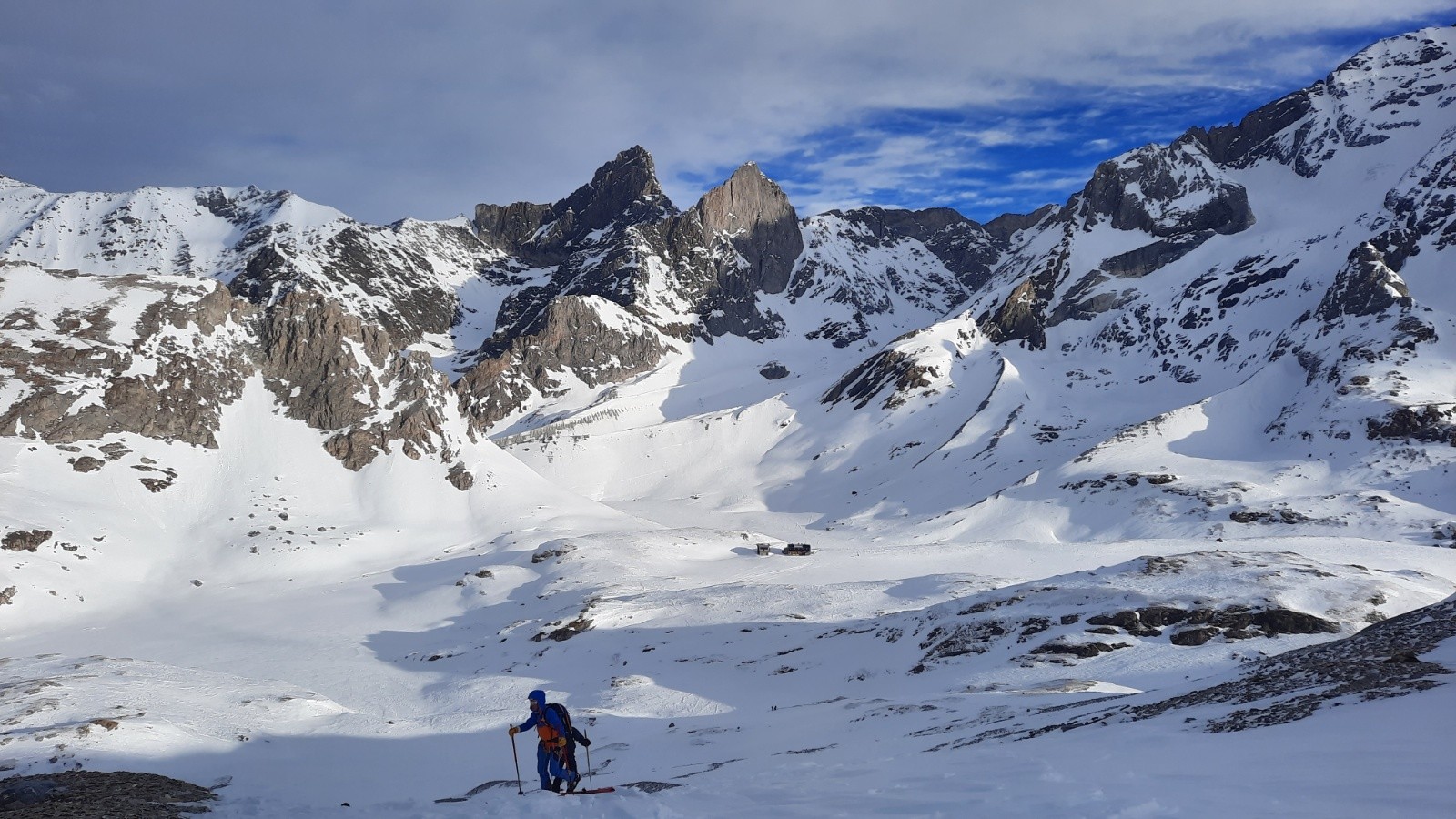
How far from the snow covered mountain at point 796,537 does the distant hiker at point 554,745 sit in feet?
8.40

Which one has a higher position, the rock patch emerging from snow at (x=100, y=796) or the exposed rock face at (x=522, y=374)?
the exposed rock face at (x=522, y=374)

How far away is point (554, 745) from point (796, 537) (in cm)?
8277

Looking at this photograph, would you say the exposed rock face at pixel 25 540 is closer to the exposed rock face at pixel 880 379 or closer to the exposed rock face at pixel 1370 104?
the exposed rock face at pixel 880 379

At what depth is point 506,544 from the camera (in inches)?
2842

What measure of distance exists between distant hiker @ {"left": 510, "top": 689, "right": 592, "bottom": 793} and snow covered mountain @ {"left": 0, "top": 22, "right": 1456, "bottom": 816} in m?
2.56

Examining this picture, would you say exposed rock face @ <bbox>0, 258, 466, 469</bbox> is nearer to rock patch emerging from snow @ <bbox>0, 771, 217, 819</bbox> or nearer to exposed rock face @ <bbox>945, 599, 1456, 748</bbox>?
rock patch emerging from snow @ <bbox>0, 771, 217, 819</bbox>

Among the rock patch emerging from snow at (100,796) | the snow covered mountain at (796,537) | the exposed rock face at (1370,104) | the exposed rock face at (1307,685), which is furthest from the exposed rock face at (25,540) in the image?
the exposed rock face at (1370,104)

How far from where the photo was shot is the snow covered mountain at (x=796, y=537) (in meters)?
18.1

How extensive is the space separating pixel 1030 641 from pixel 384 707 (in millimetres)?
25745

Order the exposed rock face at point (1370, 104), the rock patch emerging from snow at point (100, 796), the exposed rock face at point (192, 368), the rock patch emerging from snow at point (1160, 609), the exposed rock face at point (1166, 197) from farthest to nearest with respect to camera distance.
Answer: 1. the exposed rock face at point (1370, 104)
2. the exposed rock face at point (1166, 197)
3. the exposed rock face at point (192, 368)
4. the rock patch emerging from snow at point (1160, 609)
5. the rock patch emerging from snow at point (100, 796)

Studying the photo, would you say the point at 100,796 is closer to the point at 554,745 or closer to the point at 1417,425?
the point at 554,745

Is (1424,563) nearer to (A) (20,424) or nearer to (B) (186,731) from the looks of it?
(B) (186,731)

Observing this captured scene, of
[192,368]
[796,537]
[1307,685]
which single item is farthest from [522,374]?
[1307,685]

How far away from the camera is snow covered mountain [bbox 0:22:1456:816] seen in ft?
59.5
